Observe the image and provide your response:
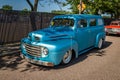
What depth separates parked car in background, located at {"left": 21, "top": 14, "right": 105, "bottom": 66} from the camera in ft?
19.6

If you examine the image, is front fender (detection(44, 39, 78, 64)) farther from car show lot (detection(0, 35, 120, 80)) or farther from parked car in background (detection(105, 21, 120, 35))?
parked car in background (detection(105, 21, 120, 35))

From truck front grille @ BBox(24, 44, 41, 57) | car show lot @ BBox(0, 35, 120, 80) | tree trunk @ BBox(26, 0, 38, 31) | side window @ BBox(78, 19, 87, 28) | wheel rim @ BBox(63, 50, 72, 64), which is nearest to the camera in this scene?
car show lot @ BBox(0, 35, 120, 80)

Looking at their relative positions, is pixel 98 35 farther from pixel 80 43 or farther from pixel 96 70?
pixel 96 70

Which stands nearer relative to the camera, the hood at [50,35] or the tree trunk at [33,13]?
the hood at [50,35]

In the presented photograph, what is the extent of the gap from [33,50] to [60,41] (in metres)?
1.01

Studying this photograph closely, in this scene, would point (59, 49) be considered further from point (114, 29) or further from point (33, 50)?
point (114, 29)

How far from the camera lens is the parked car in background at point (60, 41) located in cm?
597

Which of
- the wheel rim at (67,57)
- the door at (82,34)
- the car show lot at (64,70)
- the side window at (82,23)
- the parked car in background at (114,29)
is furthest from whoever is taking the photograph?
the parked car in background at (114,29)

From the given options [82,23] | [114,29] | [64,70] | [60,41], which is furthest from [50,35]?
[114,29]

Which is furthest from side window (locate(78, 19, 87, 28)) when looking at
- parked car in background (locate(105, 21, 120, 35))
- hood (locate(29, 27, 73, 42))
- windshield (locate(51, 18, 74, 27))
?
parked car in background (locate(105, 21, 120, 35))

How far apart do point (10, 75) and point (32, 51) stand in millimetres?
1134

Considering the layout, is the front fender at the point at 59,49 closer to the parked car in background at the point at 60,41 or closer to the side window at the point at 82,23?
the parked car in background at the point at 60,41

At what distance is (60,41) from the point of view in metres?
6.45

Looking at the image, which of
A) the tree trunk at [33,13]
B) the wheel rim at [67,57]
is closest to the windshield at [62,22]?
the wheel rim at [67,57]
